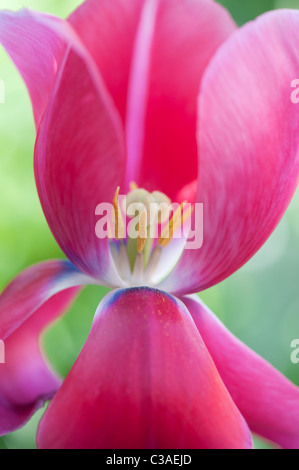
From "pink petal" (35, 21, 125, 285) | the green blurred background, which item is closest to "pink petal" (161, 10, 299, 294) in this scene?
"pink petal" (35, 21, 125, 285)

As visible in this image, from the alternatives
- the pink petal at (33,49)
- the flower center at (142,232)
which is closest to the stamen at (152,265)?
the flower center at (142,232)

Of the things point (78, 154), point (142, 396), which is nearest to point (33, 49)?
point (78, 154)

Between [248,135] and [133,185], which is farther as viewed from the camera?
[133,185]

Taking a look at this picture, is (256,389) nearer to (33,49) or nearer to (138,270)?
(138,270)

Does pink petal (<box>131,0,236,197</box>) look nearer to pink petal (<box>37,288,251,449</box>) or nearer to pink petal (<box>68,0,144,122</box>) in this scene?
pink petal (<box>68,0,144,122</box>)

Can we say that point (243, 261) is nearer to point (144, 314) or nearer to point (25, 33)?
point (144, 314)

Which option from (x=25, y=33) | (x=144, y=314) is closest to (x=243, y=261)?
(x=144, y=314)
